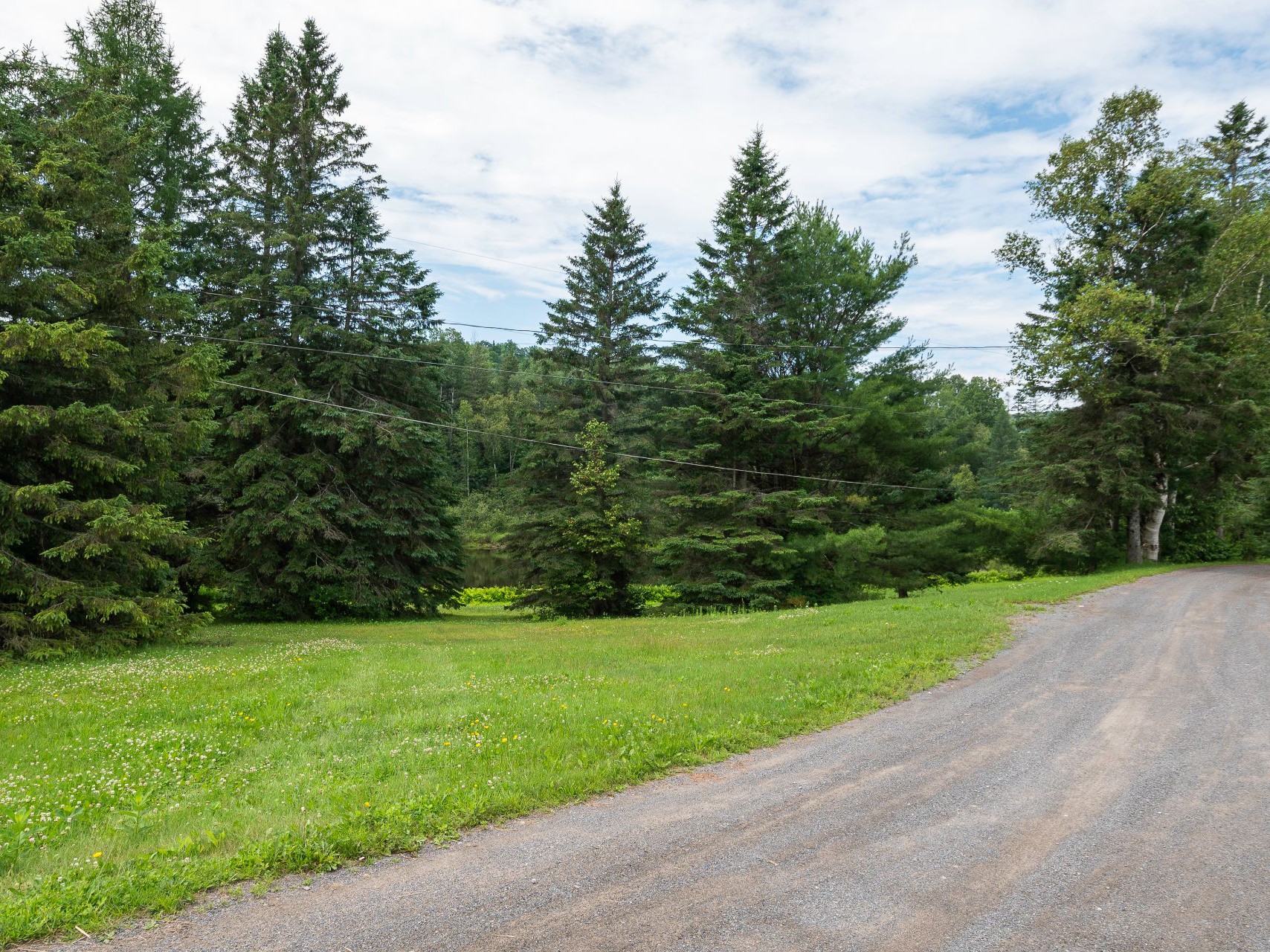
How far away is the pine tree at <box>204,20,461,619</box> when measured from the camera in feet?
72.5

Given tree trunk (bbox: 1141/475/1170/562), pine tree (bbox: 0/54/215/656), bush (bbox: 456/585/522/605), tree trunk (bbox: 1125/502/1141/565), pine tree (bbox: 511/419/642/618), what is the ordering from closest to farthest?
1. pine tree (bbox: 0/54/215/656)
2. pine tree (bbox: 511/419/642/618)
3. tree trunk (bbox: 1125/502/1141/565)
4. tree trunk (bbox: 1141/475/1170/562)
5. bush (bbox: 456/585/522/605)

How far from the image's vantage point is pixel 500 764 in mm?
5648

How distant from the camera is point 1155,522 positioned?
25.3 m

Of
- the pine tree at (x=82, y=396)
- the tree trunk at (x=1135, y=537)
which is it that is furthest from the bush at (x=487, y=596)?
the tree trunk at (x=1135, y=537)

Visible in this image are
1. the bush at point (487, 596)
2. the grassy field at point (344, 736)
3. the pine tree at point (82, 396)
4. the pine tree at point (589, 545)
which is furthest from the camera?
the bush at point (487, 596)

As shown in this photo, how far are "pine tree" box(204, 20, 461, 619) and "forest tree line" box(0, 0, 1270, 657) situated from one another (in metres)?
0.11

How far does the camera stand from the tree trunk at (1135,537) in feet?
81.3

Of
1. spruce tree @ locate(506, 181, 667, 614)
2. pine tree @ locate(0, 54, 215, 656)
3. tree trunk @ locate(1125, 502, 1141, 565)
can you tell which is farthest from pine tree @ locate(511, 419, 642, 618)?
tree trunk @ locate(1125, 502, 1141, 565)

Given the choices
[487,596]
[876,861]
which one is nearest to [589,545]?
[876,861]

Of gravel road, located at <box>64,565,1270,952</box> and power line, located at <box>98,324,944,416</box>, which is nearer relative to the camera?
gravel road, located at <box>64,565,1270,952</box>

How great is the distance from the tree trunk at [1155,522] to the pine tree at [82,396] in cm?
2981

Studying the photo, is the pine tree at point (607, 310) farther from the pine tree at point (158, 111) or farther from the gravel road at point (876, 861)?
the gravel road at point (876, 861)

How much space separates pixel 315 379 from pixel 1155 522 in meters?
30.3

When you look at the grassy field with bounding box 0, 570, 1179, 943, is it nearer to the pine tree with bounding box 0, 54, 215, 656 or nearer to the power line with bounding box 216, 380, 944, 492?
the pine tree with bounding box 0, 54, 215, 656
